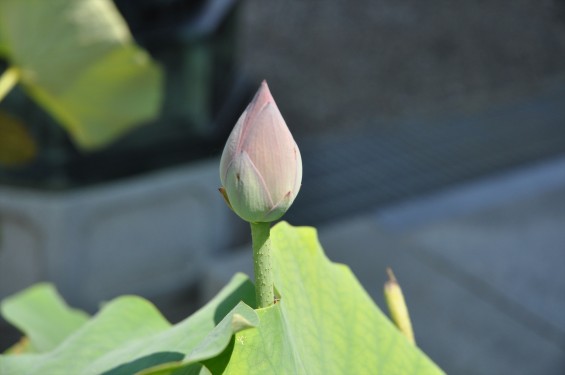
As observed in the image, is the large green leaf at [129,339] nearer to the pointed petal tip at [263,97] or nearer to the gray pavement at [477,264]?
the pointed petal tip at [263,97]

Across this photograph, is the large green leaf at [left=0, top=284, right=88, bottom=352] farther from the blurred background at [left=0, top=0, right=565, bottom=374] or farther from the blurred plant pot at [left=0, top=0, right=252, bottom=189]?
the blurred plant pot at [left=0, top=0, right=252, bottom=189]

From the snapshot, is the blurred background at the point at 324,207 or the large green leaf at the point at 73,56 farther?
the blurred background at the point at 324,207

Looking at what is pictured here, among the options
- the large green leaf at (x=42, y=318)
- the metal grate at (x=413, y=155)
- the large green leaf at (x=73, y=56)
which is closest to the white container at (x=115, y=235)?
the metal grate at (x=413, y=155)

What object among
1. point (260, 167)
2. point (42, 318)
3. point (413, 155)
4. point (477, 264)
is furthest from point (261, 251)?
point (413, 155)

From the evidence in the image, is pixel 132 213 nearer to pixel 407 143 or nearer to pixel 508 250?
pixel 508 250

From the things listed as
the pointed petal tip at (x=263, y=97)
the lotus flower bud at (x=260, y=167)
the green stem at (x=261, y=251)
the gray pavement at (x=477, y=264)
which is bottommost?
the gray pavement at (x=477, y=264)

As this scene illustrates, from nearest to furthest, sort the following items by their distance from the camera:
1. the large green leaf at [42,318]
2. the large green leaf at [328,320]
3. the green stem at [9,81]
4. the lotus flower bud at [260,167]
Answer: the lotus flower bud at [260,167], the large green leaf at [328,320], the large green leaf at [42,318], the green stem at [9,81]

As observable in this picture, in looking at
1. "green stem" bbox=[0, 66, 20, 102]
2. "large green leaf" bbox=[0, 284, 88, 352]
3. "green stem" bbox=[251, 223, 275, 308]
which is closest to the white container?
"green stem" bbox=[0, 66, 20, 102]
